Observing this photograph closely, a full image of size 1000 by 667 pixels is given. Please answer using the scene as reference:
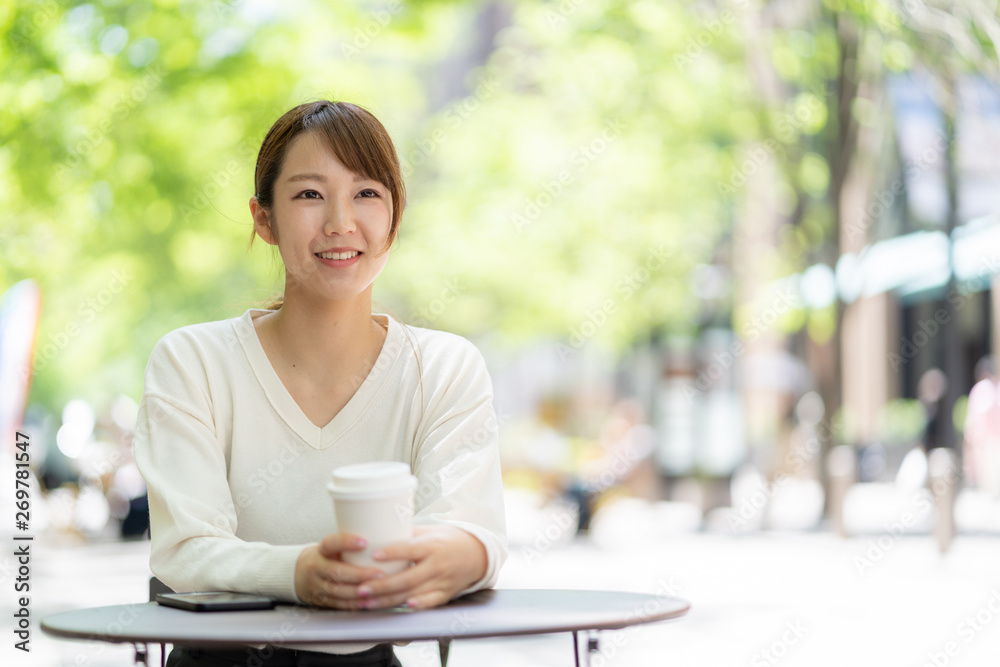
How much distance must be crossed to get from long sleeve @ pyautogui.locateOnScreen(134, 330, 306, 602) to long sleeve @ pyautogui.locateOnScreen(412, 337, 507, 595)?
0.28m

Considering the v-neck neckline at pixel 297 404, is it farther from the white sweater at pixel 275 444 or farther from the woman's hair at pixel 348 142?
the woman's hair at pixel 348 142

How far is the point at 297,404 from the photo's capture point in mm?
2057

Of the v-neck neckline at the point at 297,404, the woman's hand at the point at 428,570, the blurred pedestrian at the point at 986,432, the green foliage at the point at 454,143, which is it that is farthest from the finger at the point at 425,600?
the blurred pedestrian at the point at 986,432

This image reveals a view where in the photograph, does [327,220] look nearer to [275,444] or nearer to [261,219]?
[261,219]

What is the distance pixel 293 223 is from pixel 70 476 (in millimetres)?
15669

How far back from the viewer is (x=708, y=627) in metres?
6.98

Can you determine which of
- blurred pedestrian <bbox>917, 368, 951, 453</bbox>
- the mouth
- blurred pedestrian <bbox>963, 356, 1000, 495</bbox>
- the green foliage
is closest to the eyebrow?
the mouth

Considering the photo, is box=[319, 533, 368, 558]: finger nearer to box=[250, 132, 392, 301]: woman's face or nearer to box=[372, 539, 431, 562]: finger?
box=[372, 539, 431, 562]: finger

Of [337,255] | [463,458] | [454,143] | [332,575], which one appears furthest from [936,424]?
[332,575]

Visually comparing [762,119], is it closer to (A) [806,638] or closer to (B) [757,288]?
(B) [757,288]

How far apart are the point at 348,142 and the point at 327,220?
14 cm

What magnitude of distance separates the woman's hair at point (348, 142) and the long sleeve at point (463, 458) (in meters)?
0.29

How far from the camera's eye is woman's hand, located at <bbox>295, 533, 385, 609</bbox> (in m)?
1.61

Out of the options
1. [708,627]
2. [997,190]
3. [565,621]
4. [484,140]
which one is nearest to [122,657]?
[708,627]
